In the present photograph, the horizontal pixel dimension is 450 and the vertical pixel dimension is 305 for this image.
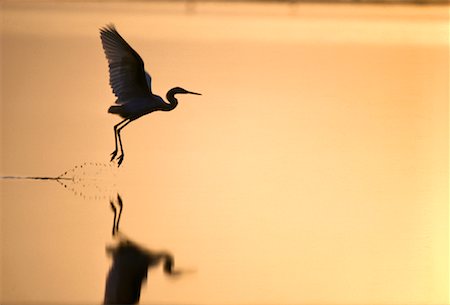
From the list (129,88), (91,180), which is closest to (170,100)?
(129,88)

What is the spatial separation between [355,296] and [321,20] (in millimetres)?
1086

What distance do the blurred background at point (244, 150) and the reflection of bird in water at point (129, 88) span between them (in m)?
0.03

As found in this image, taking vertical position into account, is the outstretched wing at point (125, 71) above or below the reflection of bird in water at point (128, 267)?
above

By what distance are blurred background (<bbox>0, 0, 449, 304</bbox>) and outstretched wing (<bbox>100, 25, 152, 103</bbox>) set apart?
34 millimetres

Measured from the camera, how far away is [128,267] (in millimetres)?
1752

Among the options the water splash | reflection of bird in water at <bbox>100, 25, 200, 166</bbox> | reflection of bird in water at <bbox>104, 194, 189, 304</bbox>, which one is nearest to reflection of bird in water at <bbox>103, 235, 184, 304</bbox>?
reflection of bird in water at <bbox>104, 194, 189, 304</bbox>

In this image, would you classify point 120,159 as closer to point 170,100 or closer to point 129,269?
point 170,100

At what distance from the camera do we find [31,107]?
1.86 m

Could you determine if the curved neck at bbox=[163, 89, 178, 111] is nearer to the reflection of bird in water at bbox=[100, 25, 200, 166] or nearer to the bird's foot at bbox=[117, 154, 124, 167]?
the reflection of bird in water at bbox=[100, 25, 200, 166]

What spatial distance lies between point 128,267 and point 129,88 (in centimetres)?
67

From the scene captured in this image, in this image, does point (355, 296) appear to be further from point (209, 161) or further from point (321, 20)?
point (321, 20)

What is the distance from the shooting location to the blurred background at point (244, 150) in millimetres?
1789

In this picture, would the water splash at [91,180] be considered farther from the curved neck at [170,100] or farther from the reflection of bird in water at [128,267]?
the curved neck at [170,100]

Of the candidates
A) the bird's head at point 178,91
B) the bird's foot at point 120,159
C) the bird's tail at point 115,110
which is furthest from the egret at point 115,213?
the bird's head at point 178,91
